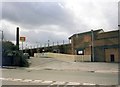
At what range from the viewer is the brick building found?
191 feet

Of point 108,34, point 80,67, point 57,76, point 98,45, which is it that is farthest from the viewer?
point 98,45

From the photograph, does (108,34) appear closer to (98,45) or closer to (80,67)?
(98,45)

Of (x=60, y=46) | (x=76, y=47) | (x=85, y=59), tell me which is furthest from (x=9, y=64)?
(x=60, y=46)

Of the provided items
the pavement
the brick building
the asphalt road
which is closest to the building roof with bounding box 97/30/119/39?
the brick building

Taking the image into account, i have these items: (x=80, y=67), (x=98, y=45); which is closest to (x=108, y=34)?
(x=98, y=45)

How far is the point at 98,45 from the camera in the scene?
61.8 metres

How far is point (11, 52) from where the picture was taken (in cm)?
4669

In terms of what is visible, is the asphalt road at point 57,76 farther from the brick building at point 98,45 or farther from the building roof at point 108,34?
the brick building at point 98,45

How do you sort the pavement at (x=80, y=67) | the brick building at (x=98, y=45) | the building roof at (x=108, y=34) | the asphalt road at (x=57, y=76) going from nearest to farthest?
the asphalt road at (x=57, y=76)
the pavement at (x=80, y=67)
the building roof at (x=108, y=34)
the brick building at (x=98, y=45)

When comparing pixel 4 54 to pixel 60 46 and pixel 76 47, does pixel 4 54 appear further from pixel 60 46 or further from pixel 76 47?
pixel 60 46

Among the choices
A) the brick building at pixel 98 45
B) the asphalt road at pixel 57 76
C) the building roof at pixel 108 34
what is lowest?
the asphalt road at pixel 57 76

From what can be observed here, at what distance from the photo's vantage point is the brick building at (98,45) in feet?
191

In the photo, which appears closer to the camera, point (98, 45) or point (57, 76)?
point (57, 76)

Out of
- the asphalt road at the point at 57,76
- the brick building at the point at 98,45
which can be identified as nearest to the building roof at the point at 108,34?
the brick building at the point at 98,45
